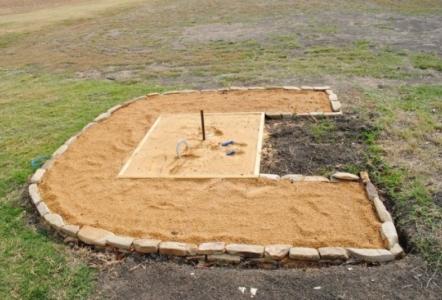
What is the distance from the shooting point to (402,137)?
4.43m

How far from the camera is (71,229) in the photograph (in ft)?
11.1

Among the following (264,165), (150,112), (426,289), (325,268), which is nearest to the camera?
(426,289)

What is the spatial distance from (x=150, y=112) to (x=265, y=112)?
1700mm

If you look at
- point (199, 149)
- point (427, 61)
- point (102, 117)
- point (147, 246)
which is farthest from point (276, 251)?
point (427, 61)

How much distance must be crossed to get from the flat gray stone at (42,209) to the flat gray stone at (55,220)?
0.05 metres

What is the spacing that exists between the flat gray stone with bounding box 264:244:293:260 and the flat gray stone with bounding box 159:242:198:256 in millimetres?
556

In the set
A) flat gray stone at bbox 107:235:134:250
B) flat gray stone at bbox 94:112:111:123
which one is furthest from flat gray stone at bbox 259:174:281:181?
flat gray stone at bbox 94:112:111:123

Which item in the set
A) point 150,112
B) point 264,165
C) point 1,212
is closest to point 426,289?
point 264,165

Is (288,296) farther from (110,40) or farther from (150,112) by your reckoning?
(110,40)

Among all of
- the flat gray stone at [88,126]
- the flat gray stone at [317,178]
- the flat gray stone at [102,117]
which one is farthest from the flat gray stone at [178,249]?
the flat gray stone at [102,117]

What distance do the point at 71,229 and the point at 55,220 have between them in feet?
0.83

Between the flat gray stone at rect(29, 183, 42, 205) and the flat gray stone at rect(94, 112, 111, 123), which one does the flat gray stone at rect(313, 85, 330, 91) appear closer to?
the flat gray stone at rect(94, 112, 111, 123)

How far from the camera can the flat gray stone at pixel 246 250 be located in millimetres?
2955

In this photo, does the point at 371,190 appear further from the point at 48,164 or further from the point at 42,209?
the point at 48,164
